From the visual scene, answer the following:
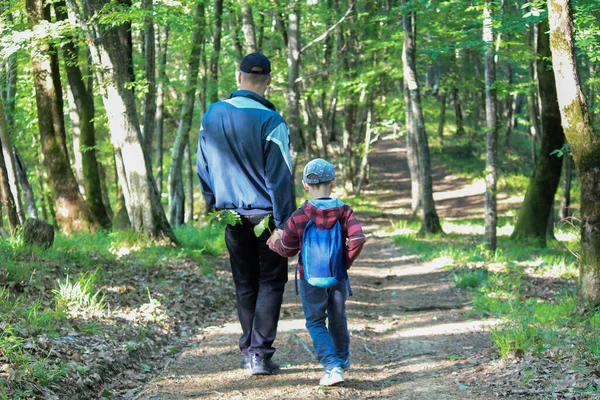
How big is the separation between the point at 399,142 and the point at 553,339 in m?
46.6

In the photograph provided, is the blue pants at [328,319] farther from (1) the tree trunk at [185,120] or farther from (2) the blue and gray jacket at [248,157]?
(1) the tree trunk at [185,120]

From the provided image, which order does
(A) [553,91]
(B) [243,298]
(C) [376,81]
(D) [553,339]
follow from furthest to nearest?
(C) [376,81], (A) [553,91], (D) [553,339], (B) [243,298]

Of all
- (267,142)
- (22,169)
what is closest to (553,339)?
(267,142)

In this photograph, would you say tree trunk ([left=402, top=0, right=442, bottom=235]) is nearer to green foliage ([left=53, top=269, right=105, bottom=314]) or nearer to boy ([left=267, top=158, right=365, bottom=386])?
green foliage ([left=53, top=269, right=105, bottom=314])

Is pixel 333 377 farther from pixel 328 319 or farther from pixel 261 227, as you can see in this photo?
pixel 261 227

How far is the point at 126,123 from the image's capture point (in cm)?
1101

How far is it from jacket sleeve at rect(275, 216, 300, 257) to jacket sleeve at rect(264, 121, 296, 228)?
112mm

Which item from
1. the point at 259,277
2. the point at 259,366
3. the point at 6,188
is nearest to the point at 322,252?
the point at 259,277

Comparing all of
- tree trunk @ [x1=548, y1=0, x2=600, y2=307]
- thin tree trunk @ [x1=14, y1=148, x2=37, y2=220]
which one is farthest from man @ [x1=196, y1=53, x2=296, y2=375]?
Answer: thin tree trunk @ [x1=14, y1=148, x2=37, y2=220]

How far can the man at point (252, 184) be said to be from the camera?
4.85 metres

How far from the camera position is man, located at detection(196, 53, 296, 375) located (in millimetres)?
4848

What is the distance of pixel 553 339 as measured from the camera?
5590 millimetres

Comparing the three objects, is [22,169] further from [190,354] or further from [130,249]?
[190,354]

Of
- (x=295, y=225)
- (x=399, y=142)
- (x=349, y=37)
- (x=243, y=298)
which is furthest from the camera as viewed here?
(x=399, y=142)
